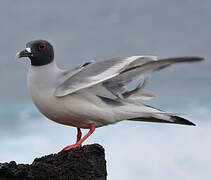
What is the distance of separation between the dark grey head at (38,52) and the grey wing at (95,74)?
41 cm

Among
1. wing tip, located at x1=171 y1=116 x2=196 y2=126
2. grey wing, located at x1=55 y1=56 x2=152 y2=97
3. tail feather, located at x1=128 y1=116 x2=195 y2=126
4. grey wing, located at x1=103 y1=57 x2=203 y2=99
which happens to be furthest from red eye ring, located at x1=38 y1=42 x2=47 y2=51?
wing tip, located at x1=171 y1=116 x2=196 y2=126

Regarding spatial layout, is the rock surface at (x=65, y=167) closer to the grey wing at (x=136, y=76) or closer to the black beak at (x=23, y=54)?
the grey wing at (x=136, y=76)

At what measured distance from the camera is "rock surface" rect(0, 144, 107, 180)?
6.48 metres

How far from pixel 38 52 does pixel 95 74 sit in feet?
2.61

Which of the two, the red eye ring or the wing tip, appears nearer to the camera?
the red eye ring

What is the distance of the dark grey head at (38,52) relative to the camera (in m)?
7.23

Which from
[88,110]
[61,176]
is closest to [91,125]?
[88,110]

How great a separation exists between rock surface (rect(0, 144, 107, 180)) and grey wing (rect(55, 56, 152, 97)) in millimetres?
715

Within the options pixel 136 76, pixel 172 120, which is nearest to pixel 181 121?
pixel 172 120


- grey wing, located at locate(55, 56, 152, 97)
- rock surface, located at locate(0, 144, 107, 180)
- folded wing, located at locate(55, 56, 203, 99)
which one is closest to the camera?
rock surface, located at locate(0, 144, 107, 180)

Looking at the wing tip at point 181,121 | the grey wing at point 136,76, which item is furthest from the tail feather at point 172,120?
the grey wing at point 136,76

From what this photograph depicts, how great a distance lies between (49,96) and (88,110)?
494mm

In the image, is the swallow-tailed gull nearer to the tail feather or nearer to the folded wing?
the folded wing

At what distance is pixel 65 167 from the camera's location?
6.75 meters
